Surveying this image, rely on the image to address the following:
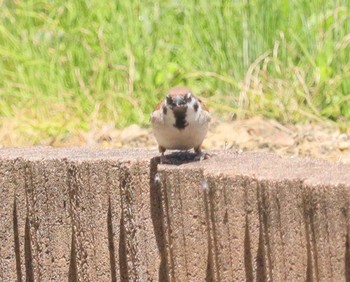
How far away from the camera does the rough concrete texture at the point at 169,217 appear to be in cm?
346

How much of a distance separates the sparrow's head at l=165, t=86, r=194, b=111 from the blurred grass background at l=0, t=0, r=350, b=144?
4.42 ft

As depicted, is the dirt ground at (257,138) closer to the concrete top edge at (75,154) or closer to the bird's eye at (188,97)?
the bird's eye at (188,97)

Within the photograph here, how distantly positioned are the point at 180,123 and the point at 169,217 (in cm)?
66

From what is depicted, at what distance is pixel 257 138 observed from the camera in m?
5.70

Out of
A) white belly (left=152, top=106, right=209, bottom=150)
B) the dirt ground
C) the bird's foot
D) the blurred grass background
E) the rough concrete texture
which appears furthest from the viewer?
the blurred grass background

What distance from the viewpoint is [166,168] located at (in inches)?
156

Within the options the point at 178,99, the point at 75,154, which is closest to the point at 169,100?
the point at 178,99

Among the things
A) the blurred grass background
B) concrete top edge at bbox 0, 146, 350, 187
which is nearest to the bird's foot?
concrete top edge at bbox 0, 146, 350, 187

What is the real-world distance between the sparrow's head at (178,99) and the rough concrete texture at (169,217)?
0.71ft

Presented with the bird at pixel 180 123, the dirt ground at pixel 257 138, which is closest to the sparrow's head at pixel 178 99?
the bird at pixel 180 123

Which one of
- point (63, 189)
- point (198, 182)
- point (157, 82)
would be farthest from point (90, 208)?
point (157, 82)

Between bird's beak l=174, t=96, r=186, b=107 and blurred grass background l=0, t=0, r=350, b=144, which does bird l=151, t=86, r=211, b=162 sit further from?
blurred grass background l=0, t=0, r=350, b=144

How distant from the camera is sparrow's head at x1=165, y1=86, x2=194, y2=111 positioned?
4531 millimetres

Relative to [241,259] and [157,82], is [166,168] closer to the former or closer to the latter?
[241,259]
